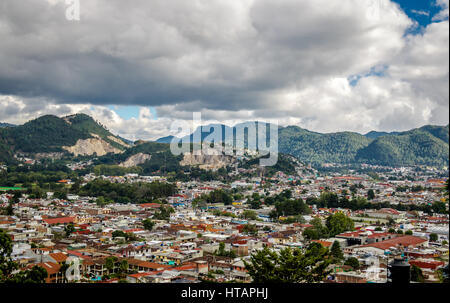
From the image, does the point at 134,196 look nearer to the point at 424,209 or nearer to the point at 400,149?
the point at 424,209

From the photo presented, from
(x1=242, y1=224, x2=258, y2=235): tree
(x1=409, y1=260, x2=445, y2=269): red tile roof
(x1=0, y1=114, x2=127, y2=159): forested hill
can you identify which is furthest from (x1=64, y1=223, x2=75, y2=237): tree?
(x1=0, y1=114, x2=127, y2=159): forested hill

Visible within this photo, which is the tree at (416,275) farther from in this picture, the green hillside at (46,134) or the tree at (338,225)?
the green hillside at (46,134)

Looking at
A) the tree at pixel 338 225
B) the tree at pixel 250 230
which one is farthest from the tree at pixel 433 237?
the tree at pixel 250 230

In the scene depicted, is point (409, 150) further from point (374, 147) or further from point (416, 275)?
point (416, 275)

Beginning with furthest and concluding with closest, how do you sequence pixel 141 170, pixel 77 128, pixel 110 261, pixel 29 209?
1. pixel 77 128
2. pixel 141 170
3. pixel 29 209
4. pixel 110 261

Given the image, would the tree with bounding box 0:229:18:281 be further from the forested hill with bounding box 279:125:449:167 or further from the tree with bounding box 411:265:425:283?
the forested hill with bounding box 279:125:449:167
